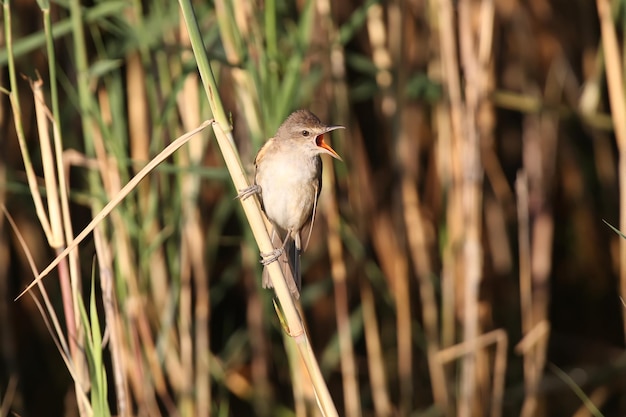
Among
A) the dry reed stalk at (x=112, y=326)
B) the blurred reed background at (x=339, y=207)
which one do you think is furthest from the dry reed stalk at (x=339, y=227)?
the dry reed stalk at (x=112, y=326)

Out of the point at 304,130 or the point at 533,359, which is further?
the point at 533,359

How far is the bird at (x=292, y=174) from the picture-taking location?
2.72 meters

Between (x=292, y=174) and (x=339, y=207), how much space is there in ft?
2.79

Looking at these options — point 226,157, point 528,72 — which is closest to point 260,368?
point 528,72

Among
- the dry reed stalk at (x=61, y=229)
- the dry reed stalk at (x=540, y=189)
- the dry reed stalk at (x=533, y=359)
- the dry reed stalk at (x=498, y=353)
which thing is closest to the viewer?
the dry reed stalk at (x=61, y=229)

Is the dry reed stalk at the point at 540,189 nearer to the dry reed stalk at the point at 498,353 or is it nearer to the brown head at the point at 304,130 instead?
the dry reed stalk at the point at 498,353

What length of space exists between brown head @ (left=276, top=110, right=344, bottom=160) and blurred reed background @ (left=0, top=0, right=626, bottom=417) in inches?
3.2

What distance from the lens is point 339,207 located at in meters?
3.60

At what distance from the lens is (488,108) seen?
3.54m

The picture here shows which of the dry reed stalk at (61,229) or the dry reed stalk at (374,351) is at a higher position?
the dry reed stalk at (61,229)

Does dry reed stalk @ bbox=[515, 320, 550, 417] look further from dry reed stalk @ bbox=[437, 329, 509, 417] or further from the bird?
the bird

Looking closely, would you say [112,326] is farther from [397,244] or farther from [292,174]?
[397,244]

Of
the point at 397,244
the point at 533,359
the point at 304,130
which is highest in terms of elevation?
the point at 304,130

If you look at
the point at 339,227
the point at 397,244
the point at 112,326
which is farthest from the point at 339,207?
the point at 112,326
